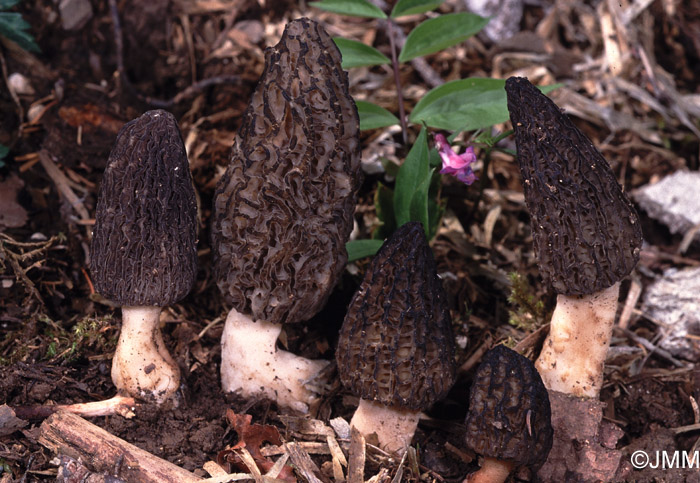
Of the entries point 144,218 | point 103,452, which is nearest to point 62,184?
point 144,218

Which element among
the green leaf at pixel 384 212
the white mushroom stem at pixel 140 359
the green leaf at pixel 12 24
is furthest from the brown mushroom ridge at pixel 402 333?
the green leaf at pixel 12 24

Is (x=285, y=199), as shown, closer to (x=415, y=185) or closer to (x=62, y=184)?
(x=415, y=185)

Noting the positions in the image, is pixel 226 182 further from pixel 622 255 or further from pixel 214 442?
pixel 622 255

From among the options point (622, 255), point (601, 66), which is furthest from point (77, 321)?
point (601, 66)

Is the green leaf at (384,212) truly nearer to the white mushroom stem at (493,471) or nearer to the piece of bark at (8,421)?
the white mushroom stem at (493,471)

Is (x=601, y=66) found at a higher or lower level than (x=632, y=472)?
higher

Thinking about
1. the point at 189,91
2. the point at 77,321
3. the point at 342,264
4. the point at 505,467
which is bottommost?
the point at 505,467

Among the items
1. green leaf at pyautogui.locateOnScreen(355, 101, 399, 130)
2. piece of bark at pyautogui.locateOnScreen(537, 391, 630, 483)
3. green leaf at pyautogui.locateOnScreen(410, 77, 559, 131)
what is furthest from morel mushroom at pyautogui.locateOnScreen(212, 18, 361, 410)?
piece of bark at pyautogui.locateOnScreen(537, 391, 630, 483)
